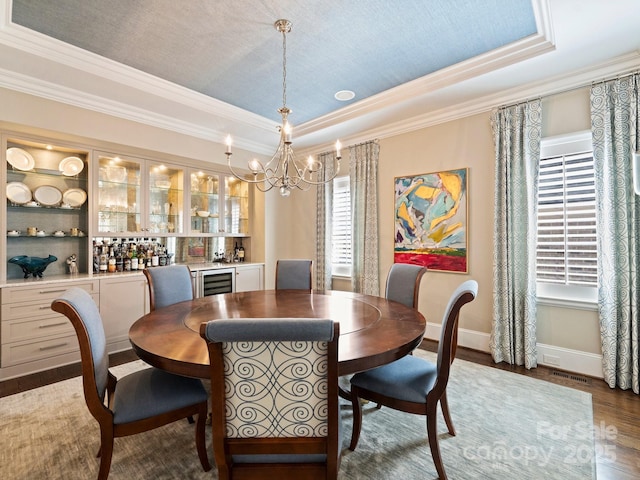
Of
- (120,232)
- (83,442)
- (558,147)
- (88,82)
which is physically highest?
Result: (88,82)

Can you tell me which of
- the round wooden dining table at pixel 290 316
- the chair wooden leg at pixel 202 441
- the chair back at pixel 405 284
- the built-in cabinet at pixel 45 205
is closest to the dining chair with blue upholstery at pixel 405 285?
the chair back at pixel 405 284

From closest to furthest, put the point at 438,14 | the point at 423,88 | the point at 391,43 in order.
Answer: the point at 438,14, the point at 391,43, the point at 423,88

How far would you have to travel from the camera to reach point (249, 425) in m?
1.20

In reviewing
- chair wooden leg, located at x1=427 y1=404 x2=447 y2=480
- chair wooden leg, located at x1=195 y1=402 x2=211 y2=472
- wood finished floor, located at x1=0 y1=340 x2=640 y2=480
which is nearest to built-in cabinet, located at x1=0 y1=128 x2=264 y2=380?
wood finished floor, located at x1=0 y1=340 x2=640 y2=480

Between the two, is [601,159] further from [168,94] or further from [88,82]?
[88,82]

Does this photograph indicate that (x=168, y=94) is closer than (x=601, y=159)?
No

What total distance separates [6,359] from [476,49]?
4.95 m

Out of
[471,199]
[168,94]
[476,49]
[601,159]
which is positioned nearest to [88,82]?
[168,94]

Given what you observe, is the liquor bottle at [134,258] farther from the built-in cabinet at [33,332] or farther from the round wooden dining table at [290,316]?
the round wooden dining table at [290,316]

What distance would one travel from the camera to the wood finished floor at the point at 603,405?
1760mm

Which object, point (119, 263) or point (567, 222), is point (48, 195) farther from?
point (567, 222)

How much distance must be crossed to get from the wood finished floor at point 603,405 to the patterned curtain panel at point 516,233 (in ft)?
0.78

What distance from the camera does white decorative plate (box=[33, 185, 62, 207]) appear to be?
11.3ft

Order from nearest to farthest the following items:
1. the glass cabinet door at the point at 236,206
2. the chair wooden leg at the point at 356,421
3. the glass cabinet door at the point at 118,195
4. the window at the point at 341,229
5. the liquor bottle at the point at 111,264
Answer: the chair wooden leg at the point at 356,421 → the glass cabinet door at the point at 118,195 → the liquor bottle at the point at 111,264 → the window at the point at 341,229 → the glass cabinet door at the point at 236,206
